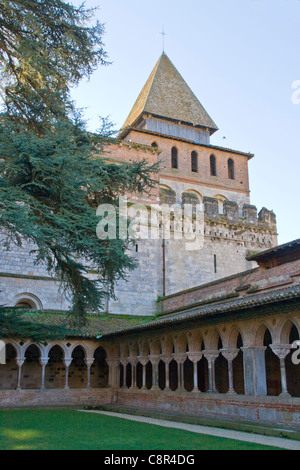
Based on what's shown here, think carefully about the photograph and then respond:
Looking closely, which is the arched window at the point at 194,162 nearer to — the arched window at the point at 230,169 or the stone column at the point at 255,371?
the arched window at the point at 230,169

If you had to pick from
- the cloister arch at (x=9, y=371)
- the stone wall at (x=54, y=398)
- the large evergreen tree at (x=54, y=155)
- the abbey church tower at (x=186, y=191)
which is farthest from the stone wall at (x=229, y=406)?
the abbey church tower at (x=186, y=191)

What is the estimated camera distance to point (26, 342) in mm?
17156

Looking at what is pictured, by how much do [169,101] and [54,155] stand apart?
2272cm

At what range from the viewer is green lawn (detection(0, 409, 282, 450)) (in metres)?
7.84

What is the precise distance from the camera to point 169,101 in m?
32.3

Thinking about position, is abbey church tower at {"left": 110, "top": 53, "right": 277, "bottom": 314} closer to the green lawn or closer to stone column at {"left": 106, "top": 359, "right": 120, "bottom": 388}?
stone column at {"left": 106, "top": 359, "right": 120, "bottom": 388}

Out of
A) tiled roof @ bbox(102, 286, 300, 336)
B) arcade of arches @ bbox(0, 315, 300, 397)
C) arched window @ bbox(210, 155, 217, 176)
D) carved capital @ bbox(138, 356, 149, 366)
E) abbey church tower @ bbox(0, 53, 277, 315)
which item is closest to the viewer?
tiled roof @ bbox(102, 286, 300, 336)

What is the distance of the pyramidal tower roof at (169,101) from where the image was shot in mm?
31250

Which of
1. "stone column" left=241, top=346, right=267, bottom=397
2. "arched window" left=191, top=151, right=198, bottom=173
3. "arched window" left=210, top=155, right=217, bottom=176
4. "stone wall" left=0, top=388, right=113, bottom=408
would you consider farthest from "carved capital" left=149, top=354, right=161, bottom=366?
"arched window" left=210, top=155, right=217, bottom=176

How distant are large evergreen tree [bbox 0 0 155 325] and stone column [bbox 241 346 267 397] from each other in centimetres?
366

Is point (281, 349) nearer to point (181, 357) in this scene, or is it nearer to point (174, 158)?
point (181, 357)

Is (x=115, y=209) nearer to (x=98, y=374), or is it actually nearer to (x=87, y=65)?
(x=87, y=65)

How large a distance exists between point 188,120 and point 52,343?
1896cm
